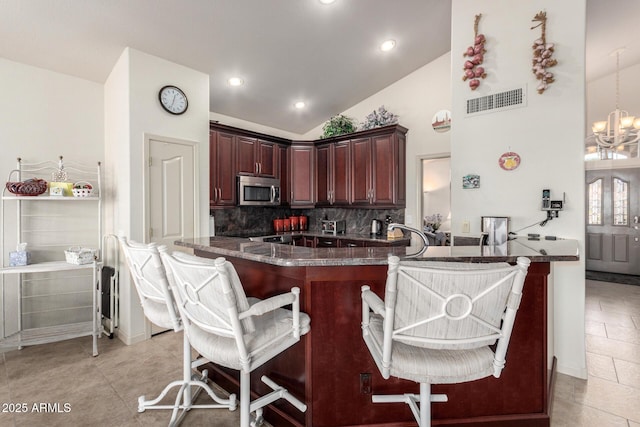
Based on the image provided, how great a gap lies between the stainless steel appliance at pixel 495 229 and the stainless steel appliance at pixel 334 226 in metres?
2.46

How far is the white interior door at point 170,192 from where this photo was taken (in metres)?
3.22

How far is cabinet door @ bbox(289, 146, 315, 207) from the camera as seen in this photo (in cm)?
497

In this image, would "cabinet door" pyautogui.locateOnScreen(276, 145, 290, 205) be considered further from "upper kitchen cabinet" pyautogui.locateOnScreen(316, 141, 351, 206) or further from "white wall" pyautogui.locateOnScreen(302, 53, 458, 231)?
"white wall" pyautogui.locateOnScreen(302, 53, 458, 231)

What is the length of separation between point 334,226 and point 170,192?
2.43 meters

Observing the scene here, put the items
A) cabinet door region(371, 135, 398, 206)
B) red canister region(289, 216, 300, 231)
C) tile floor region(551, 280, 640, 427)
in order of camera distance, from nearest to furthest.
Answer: tile floor region(551, 280, 640, 427), cabinet door region(371, 135, 398, 206), red canister region(289, 216, 300, 231)

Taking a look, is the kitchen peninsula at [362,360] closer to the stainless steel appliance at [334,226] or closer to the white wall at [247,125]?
the stainless steel appliance at [334,226]

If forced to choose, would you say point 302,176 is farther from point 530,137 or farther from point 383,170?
point 530,137

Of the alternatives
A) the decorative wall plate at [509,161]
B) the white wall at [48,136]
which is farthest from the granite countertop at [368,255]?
the white wall at [48,136]

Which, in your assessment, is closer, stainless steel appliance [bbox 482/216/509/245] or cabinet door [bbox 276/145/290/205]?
stainless steel appliance [bbox 482/216/509/245]

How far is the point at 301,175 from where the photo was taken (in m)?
4.99

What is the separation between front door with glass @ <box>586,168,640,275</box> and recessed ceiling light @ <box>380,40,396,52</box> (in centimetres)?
527

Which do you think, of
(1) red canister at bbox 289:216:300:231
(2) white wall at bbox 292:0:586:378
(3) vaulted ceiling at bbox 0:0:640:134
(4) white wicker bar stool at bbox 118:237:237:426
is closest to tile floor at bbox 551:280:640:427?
(2) white wall at bbox 292:0:586:378

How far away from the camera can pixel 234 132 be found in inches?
167

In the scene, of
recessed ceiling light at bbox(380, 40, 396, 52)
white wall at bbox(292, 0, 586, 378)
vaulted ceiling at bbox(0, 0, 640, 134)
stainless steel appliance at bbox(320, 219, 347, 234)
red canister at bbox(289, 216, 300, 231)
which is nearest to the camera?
white wall at bbox(292, 0, 586, 378)
